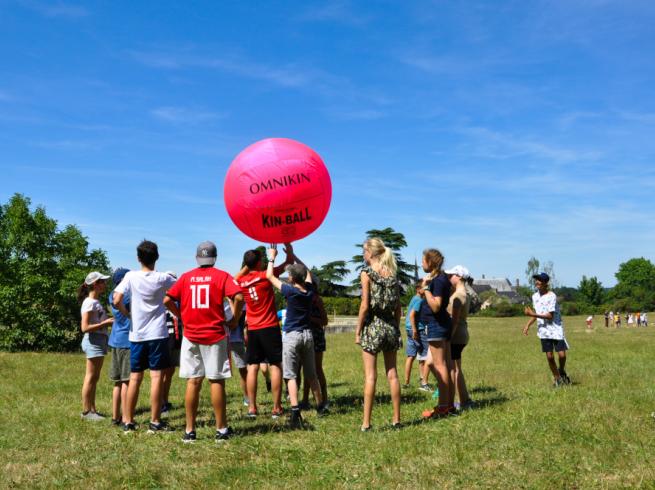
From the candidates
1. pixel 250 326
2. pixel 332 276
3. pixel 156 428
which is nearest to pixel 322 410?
pixel 250 326

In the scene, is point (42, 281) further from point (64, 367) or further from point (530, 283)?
point (530, 283)

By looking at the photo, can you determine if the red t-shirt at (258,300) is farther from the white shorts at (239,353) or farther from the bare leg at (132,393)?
the bare leg at (132,393)

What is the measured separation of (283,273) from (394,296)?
1.70 m

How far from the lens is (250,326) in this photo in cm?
800

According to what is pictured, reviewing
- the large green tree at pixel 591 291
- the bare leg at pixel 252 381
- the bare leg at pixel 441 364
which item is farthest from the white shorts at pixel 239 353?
the large green tree at pixel 591 291

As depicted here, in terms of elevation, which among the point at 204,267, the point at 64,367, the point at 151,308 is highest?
the point at 204,267

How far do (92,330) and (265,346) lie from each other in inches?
92.6

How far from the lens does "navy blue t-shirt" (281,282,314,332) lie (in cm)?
744

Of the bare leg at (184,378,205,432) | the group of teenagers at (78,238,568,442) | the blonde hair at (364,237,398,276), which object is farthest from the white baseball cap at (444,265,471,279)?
the bare leg at (184,378,205,432)

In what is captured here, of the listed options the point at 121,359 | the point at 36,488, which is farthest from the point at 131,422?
the point at 36,488

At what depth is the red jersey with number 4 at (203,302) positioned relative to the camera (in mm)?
6605

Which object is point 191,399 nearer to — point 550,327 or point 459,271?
point 459,271

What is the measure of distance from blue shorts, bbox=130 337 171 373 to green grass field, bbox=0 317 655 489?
2.58 ft

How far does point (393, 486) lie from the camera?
4.86 metres
